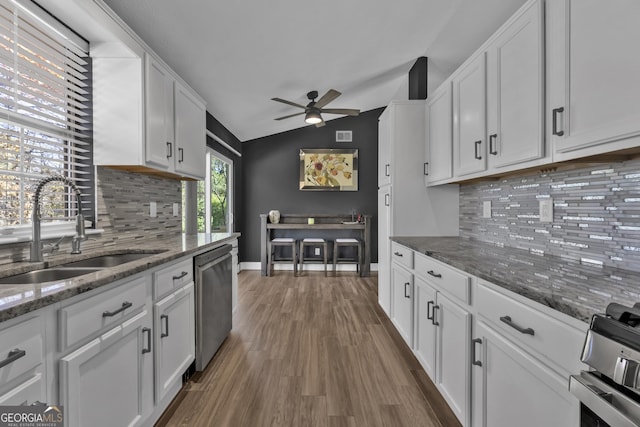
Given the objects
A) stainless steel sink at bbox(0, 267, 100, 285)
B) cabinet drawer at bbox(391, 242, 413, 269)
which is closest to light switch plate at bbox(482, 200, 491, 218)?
cabinet drawer at bbox(391, 242, 413, 269)

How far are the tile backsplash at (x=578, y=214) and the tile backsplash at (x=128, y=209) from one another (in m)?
2.61

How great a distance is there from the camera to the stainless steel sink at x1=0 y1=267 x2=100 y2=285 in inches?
47.8

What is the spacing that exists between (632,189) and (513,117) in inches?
23.4

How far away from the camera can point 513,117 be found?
1.54 meters

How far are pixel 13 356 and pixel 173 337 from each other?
100 cm

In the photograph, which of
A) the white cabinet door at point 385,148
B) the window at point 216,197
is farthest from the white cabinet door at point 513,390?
the window at point 216,197

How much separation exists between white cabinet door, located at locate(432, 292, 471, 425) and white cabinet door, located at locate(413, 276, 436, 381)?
0.08m

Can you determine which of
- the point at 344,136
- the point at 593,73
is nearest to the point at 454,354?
the point at 593,73

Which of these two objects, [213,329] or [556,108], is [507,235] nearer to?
[556,108]

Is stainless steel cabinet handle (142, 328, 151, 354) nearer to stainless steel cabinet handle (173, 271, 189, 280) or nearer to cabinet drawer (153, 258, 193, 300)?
cabinet drawer (153, 258, 193, 300)

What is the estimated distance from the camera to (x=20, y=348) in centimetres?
80

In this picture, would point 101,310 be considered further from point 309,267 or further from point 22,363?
point 309,267

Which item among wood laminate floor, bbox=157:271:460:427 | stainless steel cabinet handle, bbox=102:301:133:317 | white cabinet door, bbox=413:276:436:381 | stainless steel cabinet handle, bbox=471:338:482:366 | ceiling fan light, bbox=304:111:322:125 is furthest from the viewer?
ceiling fan light, bbox=304:111:322:125

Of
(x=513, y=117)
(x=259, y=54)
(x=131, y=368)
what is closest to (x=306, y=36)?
(x=259, y=54)
